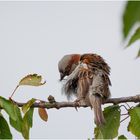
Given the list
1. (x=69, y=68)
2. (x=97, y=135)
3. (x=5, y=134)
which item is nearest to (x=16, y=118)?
(x=5, y=134)

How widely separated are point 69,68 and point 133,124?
280cm

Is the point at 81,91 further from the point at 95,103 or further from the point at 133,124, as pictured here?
the point at 133,124

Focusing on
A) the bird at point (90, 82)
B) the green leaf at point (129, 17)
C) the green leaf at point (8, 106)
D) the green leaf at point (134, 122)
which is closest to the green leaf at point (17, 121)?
the green leaf at point (8, 106)

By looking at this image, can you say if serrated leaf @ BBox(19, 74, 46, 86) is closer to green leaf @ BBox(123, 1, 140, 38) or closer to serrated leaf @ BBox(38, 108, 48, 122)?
serrated leaf @ BBox(38, 108, 48, 122)

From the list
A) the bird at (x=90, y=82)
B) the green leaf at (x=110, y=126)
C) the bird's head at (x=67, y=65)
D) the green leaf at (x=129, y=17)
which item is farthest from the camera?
the bird's head at (x=67, y=65)

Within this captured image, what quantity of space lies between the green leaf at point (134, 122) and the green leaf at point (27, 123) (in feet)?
1.95

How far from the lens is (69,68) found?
15.8 ft

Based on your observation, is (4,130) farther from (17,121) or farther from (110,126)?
(110,126)

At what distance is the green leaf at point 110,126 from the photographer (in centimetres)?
211

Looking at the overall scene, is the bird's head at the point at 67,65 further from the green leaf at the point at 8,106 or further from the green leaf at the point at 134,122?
the green leaf at the point at 8,106

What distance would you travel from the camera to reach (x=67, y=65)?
15.8ft

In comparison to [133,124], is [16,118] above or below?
above

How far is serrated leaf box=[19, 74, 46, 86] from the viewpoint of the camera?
215 centimetres

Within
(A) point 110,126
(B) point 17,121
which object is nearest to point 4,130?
(B) point 17,121
